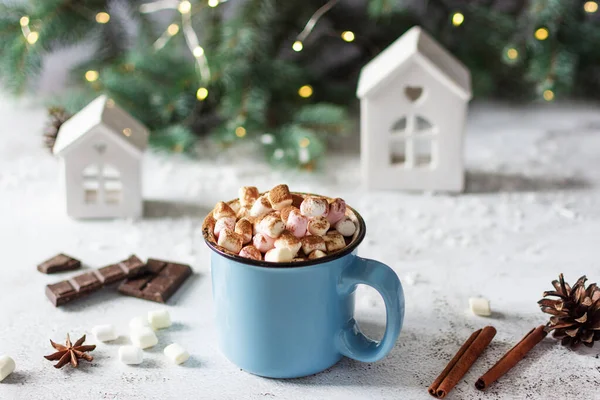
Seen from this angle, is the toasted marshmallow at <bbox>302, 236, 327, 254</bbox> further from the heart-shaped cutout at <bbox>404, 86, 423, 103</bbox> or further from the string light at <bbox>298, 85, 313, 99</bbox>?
the string light at <bbox>298, 85, 313, 99</bbox>

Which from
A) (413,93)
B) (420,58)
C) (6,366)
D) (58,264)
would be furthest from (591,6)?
(6,366)

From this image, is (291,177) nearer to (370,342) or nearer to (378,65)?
(378,65)

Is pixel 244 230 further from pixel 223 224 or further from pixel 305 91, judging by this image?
pixel 305 91

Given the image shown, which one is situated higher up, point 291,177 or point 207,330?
point 291,177

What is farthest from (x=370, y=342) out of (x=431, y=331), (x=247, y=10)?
(x=247, y=10)

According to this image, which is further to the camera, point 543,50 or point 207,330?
point 543,50

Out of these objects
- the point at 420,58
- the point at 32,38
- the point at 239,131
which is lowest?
the point at 239,131

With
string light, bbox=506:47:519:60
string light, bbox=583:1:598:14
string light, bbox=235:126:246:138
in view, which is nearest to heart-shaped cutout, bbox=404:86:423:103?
string light, bbox=506:47:519:60
